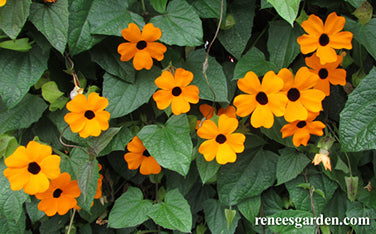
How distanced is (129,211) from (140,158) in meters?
0.18

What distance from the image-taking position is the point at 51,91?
915mm

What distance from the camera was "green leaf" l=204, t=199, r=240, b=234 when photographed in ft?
3.55

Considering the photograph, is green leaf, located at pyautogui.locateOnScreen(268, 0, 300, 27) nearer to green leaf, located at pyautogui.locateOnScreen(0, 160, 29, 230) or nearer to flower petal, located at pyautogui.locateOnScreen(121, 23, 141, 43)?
flower petal, located at pyautogui.locateOnScreen(121, 23, 141, 43)

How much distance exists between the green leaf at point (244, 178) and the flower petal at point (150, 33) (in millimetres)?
473

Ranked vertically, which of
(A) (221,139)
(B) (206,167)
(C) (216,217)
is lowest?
(C) (216,217)

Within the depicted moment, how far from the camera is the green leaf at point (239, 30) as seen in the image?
3.17 ft

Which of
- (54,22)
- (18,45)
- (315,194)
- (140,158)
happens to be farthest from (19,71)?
(315,194)

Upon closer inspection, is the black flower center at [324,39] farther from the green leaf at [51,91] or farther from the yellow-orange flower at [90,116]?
the green leaf at [51,91]

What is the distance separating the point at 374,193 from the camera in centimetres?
103

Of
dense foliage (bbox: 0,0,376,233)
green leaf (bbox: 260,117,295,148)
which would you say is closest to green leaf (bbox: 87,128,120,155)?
dense foliage (bbox: 0,0,376,233)

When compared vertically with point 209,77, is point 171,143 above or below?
below

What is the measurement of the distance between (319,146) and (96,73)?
0.73 m

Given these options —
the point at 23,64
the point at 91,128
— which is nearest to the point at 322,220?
the point at 91,128

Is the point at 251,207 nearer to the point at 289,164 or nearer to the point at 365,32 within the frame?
the point at 289,164
